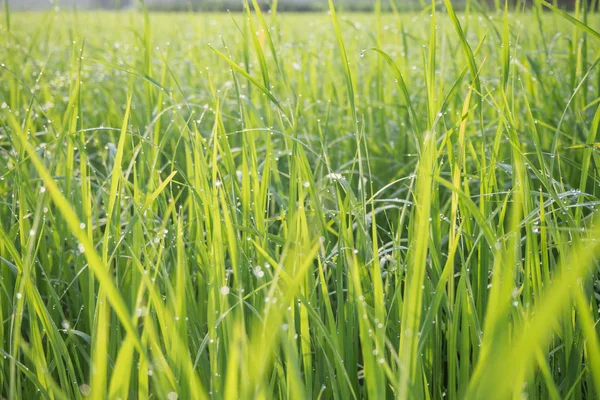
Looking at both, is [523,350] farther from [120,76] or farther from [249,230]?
[120,76]

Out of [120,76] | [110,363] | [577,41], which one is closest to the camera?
[110,363]

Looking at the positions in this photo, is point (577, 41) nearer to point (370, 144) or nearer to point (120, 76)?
point (370, 144)

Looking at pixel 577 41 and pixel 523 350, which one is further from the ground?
pixel 577 41

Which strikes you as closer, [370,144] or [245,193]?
[245,193]

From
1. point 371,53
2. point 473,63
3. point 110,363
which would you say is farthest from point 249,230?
point 371,53

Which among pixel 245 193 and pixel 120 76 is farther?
pixel 120 76

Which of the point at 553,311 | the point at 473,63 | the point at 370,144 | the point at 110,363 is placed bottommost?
the point at 110,363

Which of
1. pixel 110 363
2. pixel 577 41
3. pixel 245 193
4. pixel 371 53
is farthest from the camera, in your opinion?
pixel 371 53

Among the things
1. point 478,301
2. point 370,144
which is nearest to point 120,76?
point 370,144

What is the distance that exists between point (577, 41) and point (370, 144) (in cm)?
58

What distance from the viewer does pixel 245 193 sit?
0.85 m

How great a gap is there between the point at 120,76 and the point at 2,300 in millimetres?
1631

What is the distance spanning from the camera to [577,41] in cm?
148

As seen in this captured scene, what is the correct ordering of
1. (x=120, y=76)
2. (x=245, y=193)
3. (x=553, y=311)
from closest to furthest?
1. (x=553, y=311)
2. (x=245, y=193)
3. (x=120, y=76)
